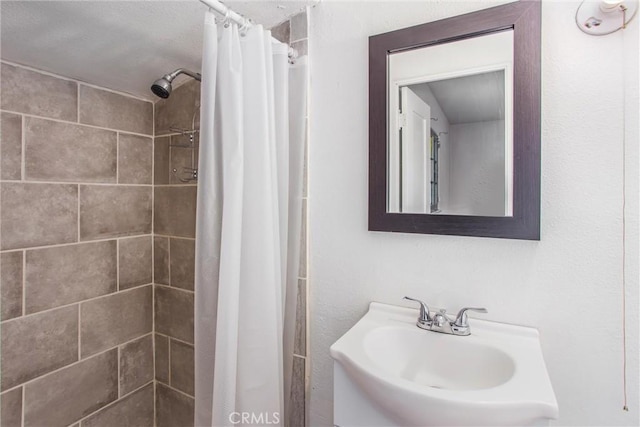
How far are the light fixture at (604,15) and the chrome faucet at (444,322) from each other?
2.74ft

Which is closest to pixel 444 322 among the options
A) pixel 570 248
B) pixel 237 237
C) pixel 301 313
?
pixel 570 248

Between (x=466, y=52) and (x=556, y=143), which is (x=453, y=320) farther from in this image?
(x=466, y=52)

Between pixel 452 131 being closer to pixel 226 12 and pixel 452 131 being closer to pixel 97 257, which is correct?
pixel 226 12

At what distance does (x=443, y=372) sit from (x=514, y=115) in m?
0.79

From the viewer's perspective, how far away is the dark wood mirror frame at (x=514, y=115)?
2.96ft

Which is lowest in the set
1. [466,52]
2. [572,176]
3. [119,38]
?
[572,176]

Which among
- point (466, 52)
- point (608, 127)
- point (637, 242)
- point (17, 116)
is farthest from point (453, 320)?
point (17, 116)

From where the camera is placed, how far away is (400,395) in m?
0.71

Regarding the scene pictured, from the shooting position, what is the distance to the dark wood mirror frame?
0.90m

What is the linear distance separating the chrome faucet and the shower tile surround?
1.57 ft

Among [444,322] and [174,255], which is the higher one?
[174,255]

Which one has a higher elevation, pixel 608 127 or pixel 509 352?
pixel 608 127

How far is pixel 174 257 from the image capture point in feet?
5.47

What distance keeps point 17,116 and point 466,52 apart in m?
1.70
